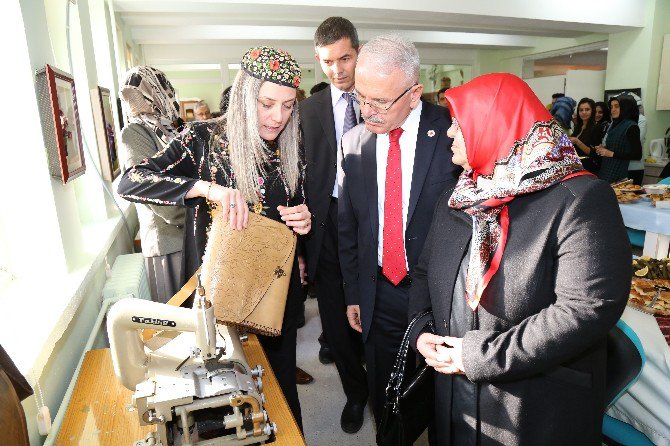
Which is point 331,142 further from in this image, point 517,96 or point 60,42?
point 60,42

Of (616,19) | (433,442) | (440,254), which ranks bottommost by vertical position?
(433,442)

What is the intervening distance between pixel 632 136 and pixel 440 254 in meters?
4.97

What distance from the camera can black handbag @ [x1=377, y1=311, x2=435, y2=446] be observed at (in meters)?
1.41

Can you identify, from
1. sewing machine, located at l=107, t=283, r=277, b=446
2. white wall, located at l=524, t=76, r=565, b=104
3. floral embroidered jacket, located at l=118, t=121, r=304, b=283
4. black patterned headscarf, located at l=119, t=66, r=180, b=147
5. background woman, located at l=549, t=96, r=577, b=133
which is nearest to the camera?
sewing machine, located at l=107, t=283, r=277, b=446

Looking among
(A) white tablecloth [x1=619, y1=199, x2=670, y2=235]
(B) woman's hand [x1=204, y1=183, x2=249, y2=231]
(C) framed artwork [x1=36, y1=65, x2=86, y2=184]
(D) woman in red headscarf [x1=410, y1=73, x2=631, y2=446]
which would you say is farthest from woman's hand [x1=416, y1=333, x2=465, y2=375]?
(A) white tablecloth [x1=619, y1=199, x2=670, y2=235]

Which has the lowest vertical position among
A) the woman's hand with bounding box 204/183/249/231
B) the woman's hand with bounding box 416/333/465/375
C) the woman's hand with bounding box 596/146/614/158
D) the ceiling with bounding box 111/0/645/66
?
the woman's hand with bounding box 416/333/465/375

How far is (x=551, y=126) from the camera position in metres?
1.06

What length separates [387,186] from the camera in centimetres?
173

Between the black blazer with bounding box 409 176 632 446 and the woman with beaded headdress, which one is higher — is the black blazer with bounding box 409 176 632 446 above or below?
below

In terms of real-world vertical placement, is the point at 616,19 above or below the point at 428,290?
above

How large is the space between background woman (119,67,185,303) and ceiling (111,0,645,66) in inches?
135

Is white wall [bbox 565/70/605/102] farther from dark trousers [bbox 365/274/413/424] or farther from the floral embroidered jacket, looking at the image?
the floral embroidered jacket

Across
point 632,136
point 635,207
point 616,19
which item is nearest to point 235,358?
point 635,207

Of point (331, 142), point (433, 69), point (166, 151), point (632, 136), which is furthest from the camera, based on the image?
point (433, 69)
